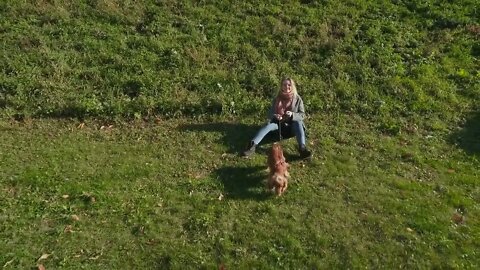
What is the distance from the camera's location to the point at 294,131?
10.6 meters

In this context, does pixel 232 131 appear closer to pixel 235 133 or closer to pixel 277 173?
pixel 235 133

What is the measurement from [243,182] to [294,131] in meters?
1.62

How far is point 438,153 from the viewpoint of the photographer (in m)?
10.7

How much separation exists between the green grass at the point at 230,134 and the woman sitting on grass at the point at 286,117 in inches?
11.7

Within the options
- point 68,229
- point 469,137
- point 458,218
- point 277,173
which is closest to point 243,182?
point 277,173

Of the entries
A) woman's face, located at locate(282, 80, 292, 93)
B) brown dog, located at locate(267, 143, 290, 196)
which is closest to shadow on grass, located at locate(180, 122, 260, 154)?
woman's face, located at locate(282, 80, 292, 93)

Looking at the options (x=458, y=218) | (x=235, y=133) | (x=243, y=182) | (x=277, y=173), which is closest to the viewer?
(x=458, y=218)

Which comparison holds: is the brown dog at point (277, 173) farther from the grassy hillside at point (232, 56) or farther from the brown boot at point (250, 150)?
the grassy hillside at point (232, 56)

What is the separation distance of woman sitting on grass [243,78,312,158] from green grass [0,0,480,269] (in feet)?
0.97

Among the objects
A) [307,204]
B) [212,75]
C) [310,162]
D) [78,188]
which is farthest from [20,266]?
[212,75]

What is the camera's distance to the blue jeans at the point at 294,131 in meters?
10.4

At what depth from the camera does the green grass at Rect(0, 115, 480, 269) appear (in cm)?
814

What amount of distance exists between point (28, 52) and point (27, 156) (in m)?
3.86

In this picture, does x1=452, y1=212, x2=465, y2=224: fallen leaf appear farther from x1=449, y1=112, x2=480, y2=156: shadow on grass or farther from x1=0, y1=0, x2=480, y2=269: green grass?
x1=449, y1=112, x2=480, y2=156: shadow on grass
